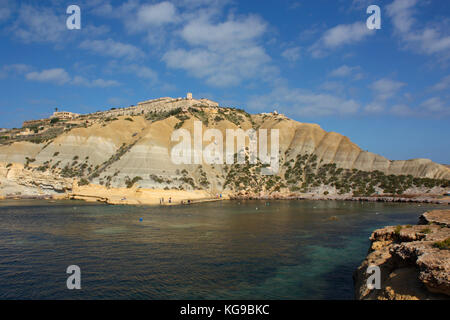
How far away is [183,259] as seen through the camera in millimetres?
21453

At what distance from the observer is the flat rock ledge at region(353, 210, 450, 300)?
9.66 m

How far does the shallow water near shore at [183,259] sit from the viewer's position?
617 inches

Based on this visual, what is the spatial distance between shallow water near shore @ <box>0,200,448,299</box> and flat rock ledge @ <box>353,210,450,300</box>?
208 cm

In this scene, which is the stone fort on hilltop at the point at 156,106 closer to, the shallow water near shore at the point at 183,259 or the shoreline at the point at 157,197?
the shoreline at the point at 157,197

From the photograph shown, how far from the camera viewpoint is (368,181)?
87.5 meters

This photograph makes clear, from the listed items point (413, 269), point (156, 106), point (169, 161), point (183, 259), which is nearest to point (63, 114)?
point (156, 106)

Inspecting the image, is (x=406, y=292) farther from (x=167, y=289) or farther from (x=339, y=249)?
(x=339, y=249)

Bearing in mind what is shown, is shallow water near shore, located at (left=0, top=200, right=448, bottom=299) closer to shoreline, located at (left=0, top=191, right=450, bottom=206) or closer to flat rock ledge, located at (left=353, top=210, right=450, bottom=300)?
flat rock ledge, located at (left=353, top=210, right=450, bottom=300)

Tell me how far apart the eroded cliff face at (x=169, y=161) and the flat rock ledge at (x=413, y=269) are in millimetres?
66242

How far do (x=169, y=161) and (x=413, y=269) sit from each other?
261 feet

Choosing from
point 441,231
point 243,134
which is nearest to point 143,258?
point 441,231

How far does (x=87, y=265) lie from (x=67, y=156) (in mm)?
81790

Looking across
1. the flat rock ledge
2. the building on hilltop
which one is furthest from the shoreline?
the building on hilltop

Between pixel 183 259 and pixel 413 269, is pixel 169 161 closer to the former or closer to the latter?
pixel 183 259
